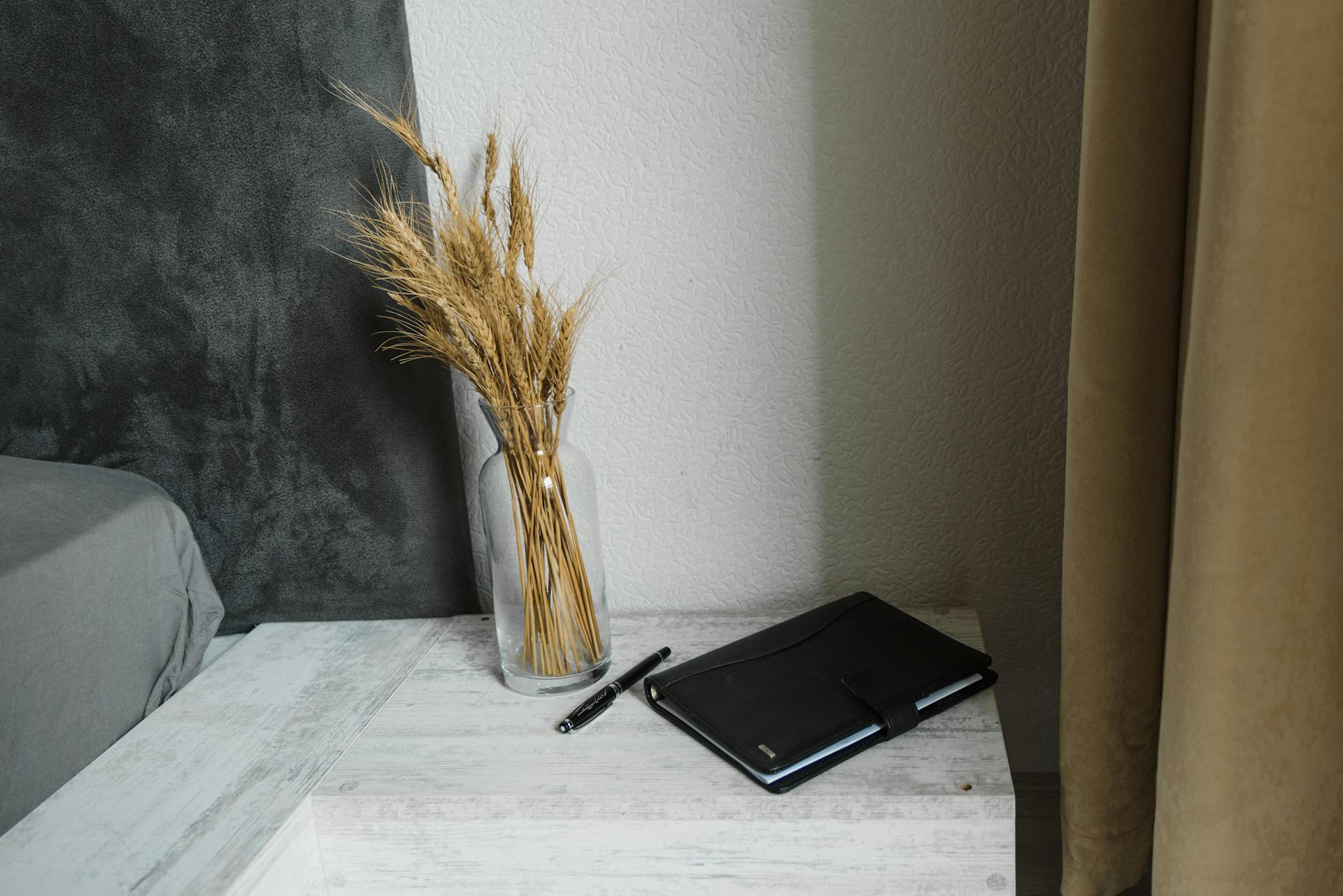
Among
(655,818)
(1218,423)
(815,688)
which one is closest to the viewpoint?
(1218,423)

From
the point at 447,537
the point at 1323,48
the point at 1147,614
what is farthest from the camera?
the point at 447,537

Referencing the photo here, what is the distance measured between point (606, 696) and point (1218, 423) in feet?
1.89

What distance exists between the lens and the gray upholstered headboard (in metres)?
1.03

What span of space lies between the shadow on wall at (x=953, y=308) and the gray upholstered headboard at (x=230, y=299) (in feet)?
1.48

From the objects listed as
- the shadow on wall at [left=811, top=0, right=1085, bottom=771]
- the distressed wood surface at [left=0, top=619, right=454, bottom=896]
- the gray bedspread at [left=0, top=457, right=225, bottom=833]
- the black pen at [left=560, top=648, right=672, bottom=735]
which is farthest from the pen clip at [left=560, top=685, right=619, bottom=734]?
the gray bedspread at [left=0, top=457, right=225, bottom=833]

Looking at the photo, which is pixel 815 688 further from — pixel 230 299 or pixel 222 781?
pixel 230 299

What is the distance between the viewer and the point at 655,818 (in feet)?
2.64

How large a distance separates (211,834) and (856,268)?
2.61 feet

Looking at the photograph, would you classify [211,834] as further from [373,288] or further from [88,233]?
[88,233]

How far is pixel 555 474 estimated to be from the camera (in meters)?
0.95

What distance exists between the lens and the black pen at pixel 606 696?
0.91 metres

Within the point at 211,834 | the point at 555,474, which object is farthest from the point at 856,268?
the point at 211,834

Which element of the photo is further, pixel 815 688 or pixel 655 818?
pixel 815 688

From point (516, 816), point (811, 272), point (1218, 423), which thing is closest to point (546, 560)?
point (516, 816)
